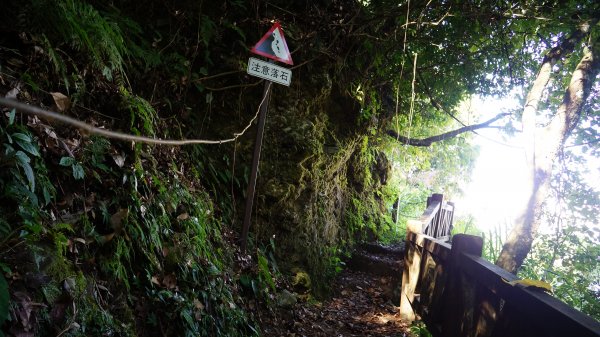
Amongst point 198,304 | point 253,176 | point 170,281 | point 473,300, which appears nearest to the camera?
point 170,281

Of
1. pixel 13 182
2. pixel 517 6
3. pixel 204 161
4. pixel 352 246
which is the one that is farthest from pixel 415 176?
pixel 13 182

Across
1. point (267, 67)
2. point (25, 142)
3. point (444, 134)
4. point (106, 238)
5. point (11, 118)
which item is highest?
point (444, 134)

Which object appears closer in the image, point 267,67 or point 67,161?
point 67,161

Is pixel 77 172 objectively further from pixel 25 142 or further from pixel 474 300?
pixel 474 300

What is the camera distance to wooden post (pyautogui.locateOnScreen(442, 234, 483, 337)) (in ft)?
10.1

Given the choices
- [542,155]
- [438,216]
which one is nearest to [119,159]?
[542,155]

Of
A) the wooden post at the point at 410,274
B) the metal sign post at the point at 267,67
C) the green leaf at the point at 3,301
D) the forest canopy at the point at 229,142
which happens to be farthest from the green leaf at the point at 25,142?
the wooden post at the point at 410,274

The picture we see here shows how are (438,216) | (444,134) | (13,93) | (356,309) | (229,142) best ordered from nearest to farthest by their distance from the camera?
1. (13,93)
2. (229,142)
3. (356,309)
4. (438,216)
5. (444,134)

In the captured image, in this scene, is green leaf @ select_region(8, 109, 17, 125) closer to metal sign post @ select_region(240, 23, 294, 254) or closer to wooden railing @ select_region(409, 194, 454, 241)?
metal sign post @ select_region(240, 23, 294, 254)

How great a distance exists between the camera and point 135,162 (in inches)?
117

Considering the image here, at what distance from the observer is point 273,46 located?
13.9ft

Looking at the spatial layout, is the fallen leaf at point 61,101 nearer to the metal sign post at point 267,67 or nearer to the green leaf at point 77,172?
the green leaf at point 77,172

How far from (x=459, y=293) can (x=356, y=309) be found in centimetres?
268

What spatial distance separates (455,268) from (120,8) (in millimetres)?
4790
